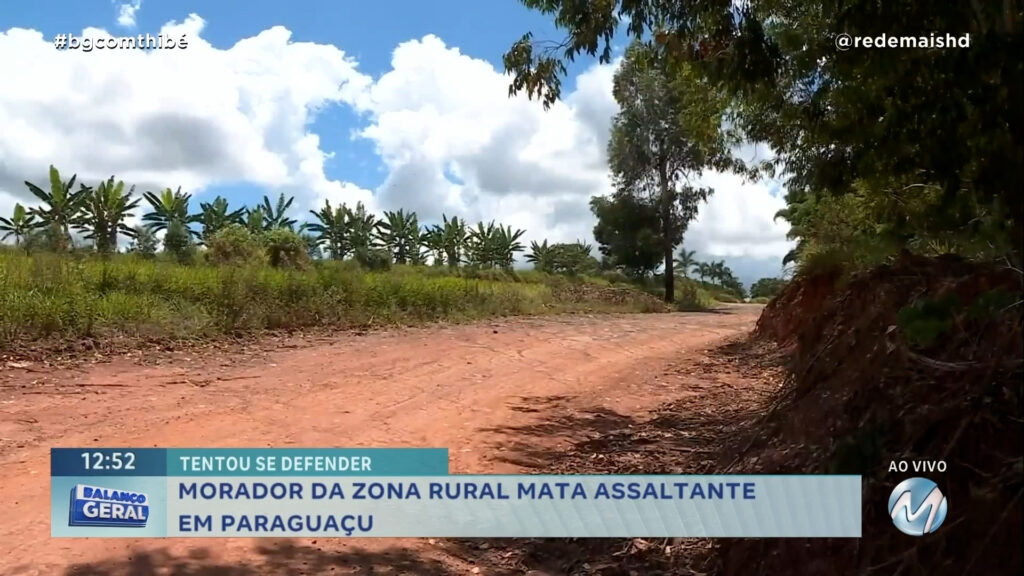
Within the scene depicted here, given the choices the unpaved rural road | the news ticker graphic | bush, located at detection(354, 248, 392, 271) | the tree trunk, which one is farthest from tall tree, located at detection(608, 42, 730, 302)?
the news ticker graphic

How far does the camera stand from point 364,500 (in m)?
4.06

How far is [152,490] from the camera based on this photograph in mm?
3959

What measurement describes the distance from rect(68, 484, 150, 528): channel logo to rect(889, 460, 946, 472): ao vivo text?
3654 mm

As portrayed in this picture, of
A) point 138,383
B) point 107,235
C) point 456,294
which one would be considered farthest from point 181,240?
point 138,383

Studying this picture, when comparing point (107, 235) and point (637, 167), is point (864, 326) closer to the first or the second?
point (637, 167)

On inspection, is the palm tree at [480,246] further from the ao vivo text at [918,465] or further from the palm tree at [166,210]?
the ao vivo text at [918,465]

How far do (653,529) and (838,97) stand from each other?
10.1ft

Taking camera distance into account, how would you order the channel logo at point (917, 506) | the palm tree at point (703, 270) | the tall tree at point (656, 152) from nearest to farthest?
the channel logo at point (917, 506)
the tall tree at point (656, 152)
the palm tree at point (703, 270)

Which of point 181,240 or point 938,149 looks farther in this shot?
point 181,240

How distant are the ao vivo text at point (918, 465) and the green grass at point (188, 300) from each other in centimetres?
889

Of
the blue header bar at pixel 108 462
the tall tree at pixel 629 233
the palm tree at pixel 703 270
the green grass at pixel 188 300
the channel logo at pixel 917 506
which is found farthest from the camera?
the palm tree at pixel 703 270

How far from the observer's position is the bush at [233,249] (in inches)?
750

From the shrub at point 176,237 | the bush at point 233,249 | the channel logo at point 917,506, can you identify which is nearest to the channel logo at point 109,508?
the channel logo at point 917,506

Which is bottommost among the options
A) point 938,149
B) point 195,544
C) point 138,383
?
point 195,544
